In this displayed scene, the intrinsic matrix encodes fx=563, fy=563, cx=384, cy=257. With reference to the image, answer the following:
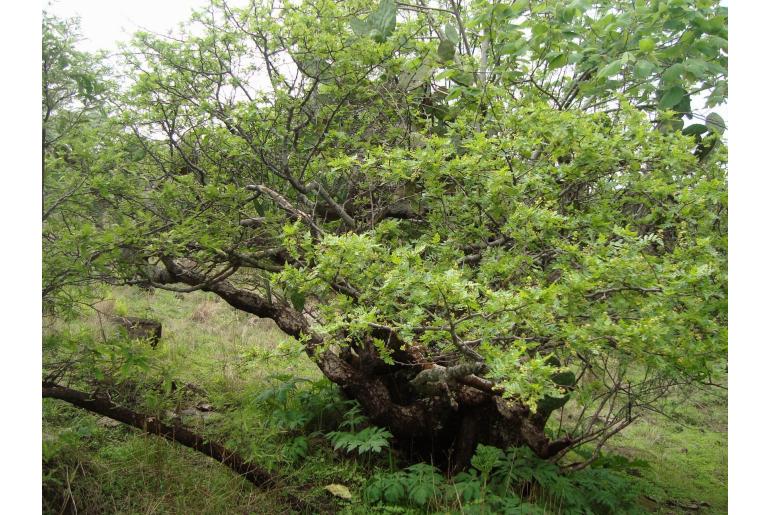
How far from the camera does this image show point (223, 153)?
423 cm

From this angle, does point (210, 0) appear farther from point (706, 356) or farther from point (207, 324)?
point (207, 324)

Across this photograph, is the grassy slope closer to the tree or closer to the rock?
the rock

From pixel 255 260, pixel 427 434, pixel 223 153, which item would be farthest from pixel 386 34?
pixel 427 434

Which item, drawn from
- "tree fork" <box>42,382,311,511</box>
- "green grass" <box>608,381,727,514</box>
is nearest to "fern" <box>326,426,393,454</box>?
"tree fork" <box>42,382,311,511</box>

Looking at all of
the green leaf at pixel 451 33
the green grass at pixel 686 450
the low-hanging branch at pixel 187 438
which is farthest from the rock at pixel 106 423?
the green grass at pixel 686 450

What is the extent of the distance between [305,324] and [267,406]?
90cm

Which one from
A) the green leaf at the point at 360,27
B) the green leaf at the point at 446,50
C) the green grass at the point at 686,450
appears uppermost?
the green leaf at the point at 360,27

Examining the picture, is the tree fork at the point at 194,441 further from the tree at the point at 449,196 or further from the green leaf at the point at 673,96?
the green leaf at the point at 673,96

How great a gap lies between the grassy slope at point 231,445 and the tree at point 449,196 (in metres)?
0.64

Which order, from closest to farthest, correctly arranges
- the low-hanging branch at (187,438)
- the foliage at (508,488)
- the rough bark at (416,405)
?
the low-hanging branch at (187,438) < the foliage at (508,488) < the rough bark at (416,405)

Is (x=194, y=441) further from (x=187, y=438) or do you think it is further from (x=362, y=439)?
(x=362, y=439)

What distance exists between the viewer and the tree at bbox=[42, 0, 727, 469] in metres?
2.30

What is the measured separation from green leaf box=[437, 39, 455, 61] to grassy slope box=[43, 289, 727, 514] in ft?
7.40

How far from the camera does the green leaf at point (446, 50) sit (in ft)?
12.5
